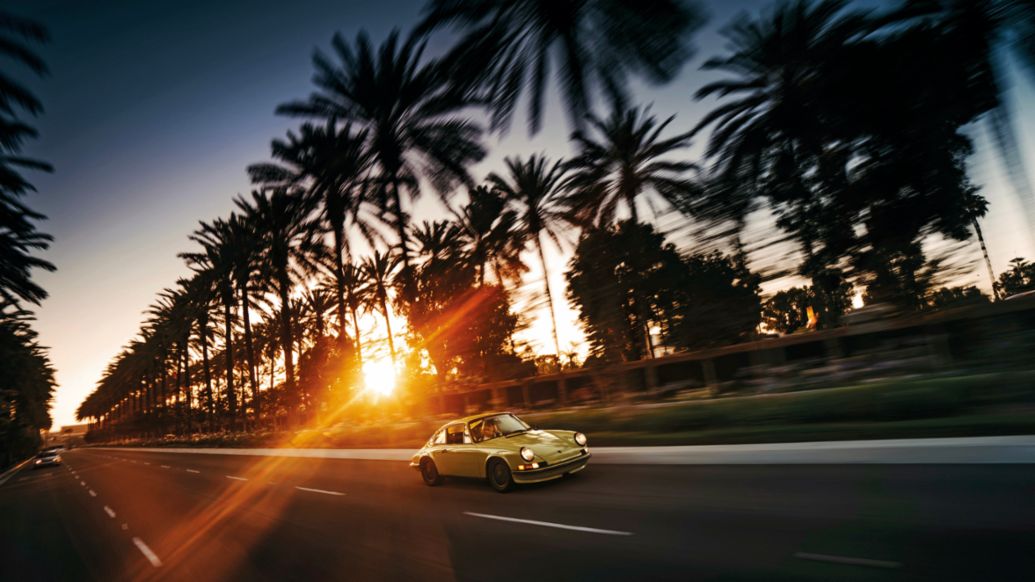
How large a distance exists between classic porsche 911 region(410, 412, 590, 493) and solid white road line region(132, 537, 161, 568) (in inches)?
197

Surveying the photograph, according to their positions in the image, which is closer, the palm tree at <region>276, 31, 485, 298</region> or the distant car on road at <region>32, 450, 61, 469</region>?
the palm tree at <region>276, 31, 485, 298</region>

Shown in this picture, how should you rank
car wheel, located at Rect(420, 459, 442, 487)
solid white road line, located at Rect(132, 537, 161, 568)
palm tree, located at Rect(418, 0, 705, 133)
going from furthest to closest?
1. car wheel, located at Rect(420, 459, 442, 487)
2. solid white road line, located at Rect(132, 537, 161, 568)
3. palm tree, located at Rect(418, 0, 705, 133)

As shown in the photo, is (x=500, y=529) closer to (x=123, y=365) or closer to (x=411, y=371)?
(x=411, y=371)

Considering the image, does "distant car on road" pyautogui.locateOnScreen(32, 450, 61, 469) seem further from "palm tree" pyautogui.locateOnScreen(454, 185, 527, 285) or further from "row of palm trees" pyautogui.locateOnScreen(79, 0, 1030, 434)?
"palm tree" pyautogui.locateOnScreen(454, 185, 527, 285)

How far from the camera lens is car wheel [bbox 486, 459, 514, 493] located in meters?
9.50

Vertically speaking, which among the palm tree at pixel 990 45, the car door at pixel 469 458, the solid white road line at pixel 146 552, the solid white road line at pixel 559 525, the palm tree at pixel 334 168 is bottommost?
the solid white road line at pixel 559 525

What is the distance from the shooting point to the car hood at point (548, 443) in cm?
933

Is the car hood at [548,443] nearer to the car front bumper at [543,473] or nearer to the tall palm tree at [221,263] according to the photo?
the car front bumper at [543,473]

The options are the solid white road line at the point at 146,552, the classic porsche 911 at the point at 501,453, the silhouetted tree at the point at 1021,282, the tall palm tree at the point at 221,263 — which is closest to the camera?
the solid white road line at the point at 146,552

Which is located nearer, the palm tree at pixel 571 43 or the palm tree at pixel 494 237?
the palm tree at pixel 571 43

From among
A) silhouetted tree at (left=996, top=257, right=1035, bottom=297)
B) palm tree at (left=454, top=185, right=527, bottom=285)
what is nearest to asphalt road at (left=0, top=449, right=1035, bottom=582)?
silhouetted tree at (left=996, top=257, right=1035, bottom=297)

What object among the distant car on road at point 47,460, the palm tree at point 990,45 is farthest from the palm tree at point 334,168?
the distant car on road at point 47,460

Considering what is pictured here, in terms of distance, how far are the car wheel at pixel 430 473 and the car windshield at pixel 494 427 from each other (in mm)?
1422

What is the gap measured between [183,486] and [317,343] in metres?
21.0
